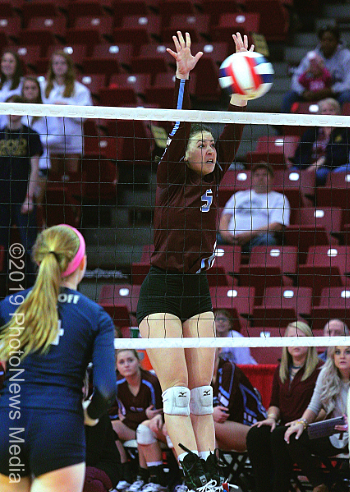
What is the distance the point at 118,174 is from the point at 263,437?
489cm

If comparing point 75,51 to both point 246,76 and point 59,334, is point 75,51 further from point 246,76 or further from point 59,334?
point 59,334

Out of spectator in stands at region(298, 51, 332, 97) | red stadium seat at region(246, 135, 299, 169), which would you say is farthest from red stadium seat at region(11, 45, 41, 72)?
spectator in stands at region(298, 51, 332, 97)

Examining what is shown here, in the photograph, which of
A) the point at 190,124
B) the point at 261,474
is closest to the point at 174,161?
the point at 190,124

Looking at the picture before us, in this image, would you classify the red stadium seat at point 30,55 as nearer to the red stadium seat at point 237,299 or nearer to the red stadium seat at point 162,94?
the red stadium seat at point 162,94

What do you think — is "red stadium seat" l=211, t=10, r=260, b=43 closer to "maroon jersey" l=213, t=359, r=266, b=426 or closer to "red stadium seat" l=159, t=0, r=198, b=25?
"red stadium seat" l=159, t=0, r=198, b=25

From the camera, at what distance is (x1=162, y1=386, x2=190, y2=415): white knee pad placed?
4852 millimetres

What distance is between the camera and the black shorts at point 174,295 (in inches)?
199

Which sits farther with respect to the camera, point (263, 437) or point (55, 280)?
point (263, 437)

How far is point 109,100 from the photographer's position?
1078 cm

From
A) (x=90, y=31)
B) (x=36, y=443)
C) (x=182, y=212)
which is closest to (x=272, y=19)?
(x=90, y=31)

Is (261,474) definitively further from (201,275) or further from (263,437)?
(201,275)

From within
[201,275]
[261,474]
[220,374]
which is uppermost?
[201,275]

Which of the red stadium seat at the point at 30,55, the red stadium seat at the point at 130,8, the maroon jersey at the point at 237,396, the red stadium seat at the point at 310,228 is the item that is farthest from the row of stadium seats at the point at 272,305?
the red stadium seat at the point at 130,8

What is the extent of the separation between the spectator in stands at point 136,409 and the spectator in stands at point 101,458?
57 centimetres
